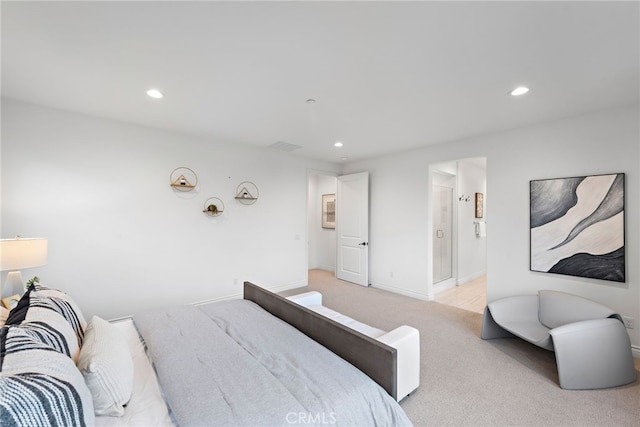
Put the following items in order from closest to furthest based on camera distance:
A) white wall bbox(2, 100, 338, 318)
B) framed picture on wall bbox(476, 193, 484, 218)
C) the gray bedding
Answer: the gray bedding → white wall bbox(2, 100, 338, 318) → framed picture on wall bbox(476, 193, 484, 218)

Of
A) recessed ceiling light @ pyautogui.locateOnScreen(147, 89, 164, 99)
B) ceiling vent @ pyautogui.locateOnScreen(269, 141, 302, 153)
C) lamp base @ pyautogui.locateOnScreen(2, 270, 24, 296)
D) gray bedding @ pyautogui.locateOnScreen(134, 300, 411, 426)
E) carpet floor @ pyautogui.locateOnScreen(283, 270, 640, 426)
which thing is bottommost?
carpet floor @ pyautogui.locateOnScreen(283, 270, 640, 426)

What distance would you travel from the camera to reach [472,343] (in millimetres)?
2854

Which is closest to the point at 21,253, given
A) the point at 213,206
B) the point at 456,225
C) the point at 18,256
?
the point at 18,256

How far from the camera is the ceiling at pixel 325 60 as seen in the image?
1516 millimetres

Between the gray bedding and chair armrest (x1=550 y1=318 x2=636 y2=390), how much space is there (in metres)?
1.64

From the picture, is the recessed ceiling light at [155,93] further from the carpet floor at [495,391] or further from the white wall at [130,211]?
the carpet floor at [495,391]

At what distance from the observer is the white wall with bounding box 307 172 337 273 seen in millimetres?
6691

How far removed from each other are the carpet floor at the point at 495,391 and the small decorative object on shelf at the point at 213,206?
2762 mm

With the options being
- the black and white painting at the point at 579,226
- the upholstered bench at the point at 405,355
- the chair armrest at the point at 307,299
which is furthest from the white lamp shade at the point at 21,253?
the black and white painting at the point at 579,226

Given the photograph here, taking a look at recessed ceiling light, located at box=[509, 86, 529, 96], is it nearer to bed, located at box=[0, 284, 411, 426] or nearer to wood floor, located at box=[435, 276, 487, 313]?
bed, located at box=[0, 284, 411, 426]

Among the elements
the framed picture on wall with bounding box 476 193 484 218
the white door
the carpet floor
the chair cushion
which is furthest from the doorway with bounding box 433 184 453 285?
the chair cushion

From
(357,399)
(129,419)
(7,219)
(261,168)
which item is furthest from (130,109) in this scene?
(357,399)

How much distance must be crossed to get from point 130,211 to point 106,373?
8.85 feet

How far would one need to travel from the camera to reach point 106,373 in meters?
1.20
